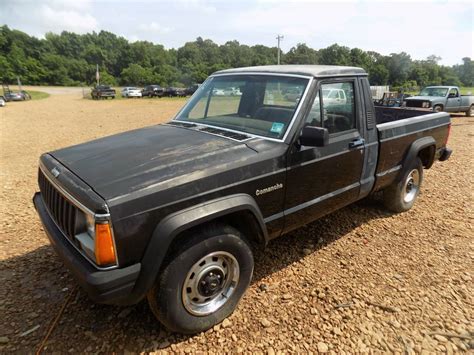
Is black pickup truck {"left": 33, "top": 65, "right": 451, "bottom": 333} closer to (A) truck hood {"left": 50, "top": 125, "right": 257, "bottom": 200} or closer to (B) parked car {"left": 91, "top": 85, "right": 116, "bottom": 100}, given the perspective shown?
(A) truck hood {"left": 50, "top": 125, "right": 257, "bottom": 200}

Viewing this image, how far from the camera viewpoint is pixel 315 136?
2.56 meters

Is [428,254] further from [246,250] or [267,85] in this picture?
[267,85]

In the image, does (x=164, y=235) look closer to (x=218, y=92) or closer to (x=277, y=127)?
(x=277, y=127)

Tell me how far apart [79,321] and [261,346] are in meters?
1.53

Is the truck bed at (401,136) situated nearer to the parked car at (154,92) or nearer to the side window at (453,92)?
the side window at (453,92)

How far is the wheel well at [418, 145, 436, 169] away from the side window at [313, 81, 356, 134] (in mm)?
1924

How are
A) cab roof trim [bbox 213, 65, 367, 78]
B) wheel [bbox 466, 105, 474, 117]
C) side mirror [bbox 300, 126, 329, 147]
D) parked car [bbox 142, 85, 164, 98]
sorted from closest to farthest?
side mirror [bbox 300, 126, 329, 147] → cab roof trim [bbox 213, 65, 367, 78] → wheel [bbox 466, 105, 474, 117] → parked car [bbox 142, 85, 164, 98]

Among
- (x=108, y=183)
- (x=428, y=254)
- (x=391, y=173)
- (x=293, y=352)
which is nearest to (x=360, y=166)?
(x=391, y=173)

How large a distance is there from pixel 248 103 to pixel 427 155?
10.2ft

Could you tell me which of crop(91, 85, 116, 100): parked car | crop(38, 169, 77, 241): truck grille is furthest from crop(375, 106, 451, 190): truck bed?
crop(91, 85, 116, 100): parked car

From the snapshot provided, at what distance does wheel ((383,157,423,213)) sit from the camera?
14.1ft

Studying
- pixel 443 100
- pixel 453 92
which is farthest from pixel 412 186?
pixel 453 92

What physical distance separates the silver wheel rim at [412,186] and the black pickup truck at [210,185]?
95 centimetres

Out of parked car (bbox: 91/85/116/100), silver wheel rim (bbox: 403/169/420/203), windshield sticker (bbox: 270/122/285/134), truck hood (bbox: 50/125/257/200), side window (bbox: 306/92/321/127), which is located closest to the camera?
truck hood (bbox: 50/125/257/200)
